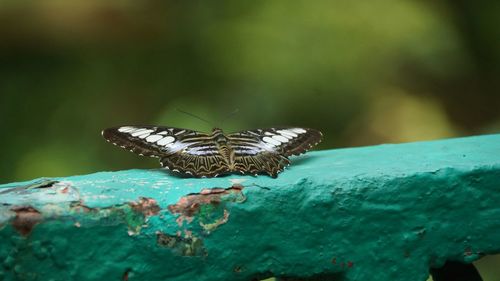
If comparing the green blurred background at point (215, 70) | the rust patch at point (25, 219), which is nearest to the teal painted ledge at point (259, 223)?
the rust patch at point (25, 219)

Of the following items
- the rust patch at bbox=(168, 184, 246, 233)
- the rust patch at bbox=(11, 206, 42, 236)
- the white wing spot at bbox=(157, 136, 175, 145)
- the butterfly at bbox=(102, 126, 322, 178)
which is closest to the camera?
the rust patch at bbox=(11, 206, 42, 236)

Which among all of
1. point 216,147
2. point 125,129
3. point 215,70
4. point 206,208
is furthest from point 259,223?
point 215,70

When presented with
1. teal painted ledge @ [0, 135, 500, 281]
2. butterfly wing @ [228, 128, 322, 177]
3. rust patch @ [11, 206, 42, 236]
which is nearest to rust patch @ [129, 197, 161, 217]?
teal painted ledge @ [0, 135, 500, 281]

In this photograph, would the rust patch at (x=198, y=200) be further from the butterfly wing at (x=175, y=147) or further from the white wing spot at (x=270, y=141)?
the white wing spot at (x=270, y=141)

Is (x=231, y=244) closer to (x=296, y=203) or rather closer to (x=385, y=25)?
(x=296, y=203)

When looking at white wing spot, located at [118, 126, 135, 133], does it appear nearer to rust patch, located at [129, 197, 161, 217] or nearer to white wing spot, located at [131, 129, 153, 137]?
white wing spot, located at [131, 129, 153, 137]

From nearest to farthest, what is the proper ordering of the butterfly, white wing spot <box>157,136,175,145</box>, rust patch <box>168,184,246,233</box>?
rust patch <box>168,184,246,233</box> < the butterfly < white wing spot <box>157,136,175,145</box>
